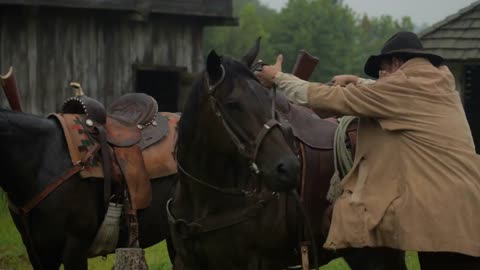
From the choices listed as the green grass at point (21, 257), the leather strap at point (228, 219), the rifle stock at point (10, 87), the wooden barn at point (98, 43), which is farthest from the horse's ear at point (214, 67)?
the wooden barn at point (98, 43)

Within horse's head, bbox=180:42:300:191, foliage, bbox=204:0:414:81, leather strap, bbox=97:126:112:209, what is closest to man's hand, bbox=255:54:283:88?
horse's head, bbox=180:42:300:191

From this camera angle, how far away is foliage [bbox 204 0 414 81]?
4409cm

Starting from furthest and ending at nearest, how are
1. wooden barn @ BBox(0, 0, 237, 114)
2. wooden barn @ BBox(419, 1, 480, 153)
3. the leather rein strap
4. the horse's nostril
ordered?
wooden barn @ BBox(0, 0, 237, 114), wooden barn @ BBox(419, 1, 480, 153), the leather rein strap, the horse's nostril

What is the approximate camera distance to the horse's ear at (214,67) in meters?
4.65

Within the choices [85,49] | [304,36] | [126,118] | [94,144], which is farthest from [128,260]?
[304,36]

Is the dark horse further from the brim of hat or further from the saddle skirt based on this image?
the brim of hat

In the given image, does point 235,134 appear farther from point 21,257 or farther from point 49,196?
point 21,257

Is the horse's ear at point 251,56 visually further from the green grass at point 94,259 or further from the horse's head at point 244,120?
the green grass at point 94,259

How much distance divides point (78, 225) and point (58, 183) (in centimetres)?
36

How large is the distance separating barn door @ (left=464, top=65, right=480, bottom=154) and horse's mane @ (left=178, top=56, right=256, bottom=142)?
9.77 meters

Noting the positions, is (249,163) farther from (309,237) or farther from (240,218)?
(309,237)

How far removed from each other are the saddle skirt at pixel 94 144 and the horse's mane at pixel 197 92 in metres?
1.51

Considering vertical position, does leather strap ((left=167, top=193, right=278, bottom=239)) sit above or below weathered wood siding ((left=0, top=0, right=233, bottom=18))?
below

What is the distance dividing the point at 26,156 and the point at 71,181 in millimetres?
385
